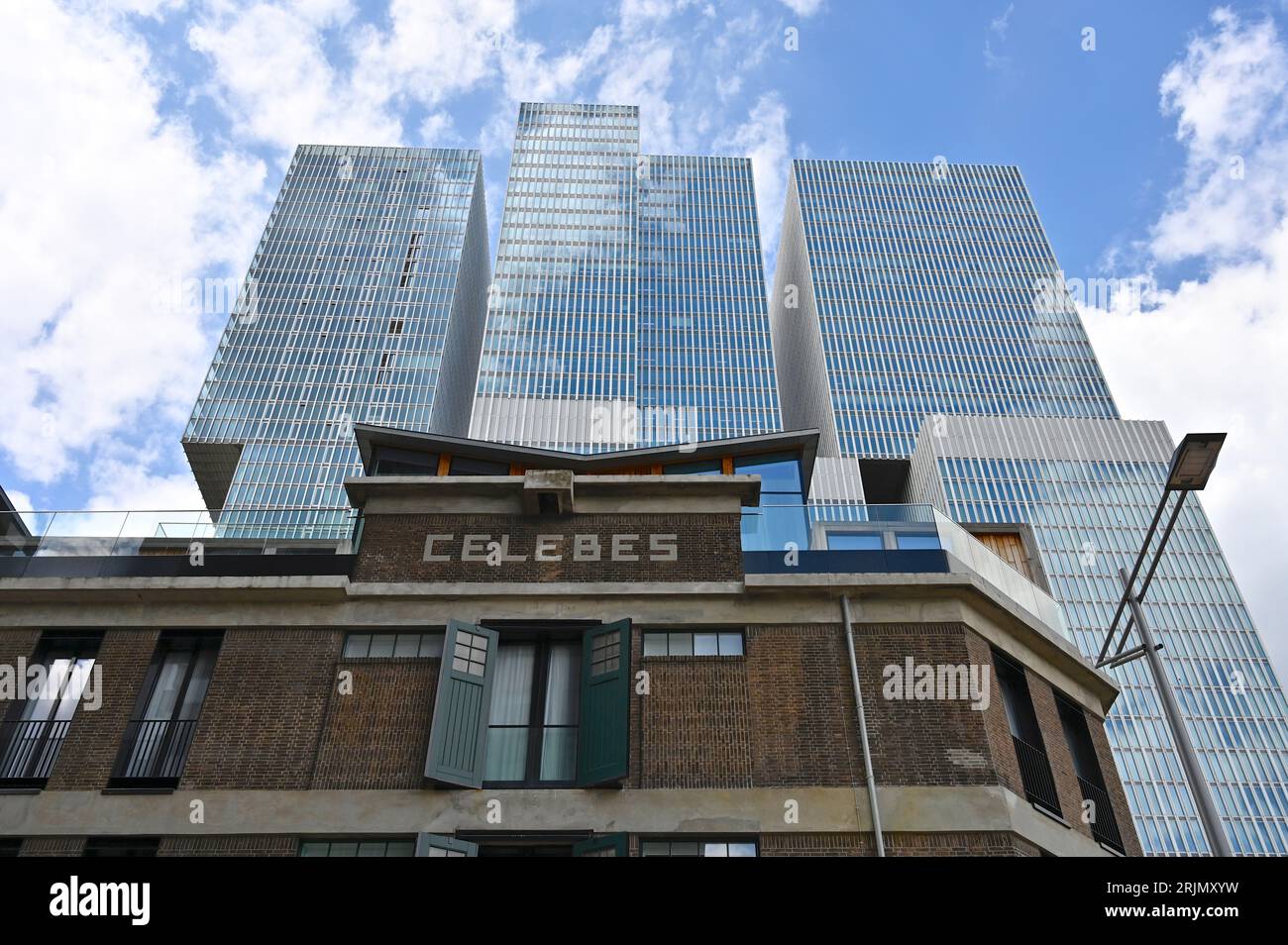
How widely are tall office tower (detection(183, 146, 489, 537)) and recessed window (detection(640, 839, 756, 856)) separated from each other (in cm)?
9645

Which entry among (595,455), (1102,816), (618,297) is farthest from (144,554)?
(618,297)

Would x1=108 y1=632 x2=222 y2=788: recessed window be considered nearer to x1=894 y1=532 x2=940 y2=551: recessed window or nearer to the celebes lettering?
the celebes lettering

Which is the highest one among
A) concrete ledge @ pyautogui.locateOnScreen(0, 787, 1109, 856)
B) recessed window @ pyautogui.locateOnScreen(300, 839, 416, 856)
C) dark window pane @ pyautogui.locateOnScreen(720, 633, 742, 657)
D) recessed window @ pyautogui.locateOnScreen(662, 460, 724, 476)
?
recessed window @ pyautogui.locateOnScreen(662, 460, 724, 476)

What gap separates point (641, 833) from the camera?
15.8m

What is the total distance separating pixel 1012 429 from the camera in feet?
377

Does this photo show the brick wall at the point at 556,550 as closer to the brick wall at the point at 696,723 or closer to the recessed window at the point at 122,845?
the brick wall at the point at 696,723

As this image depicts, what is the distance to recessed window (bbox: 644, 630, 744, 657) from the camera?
59.5ft

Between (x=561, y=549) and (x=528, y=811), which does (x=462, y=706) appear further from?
(x=561, y=549)

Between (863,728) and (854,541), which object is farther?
(854,541)

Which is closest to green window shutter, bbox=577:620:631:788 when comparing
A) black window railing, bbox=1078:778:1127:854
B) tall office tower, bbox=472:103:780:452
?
black window railing, bbox=1078:778:1127:854

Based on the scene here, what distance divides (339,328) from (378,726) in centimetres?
12001

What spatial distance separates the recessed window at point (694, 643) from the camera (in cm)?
1812
